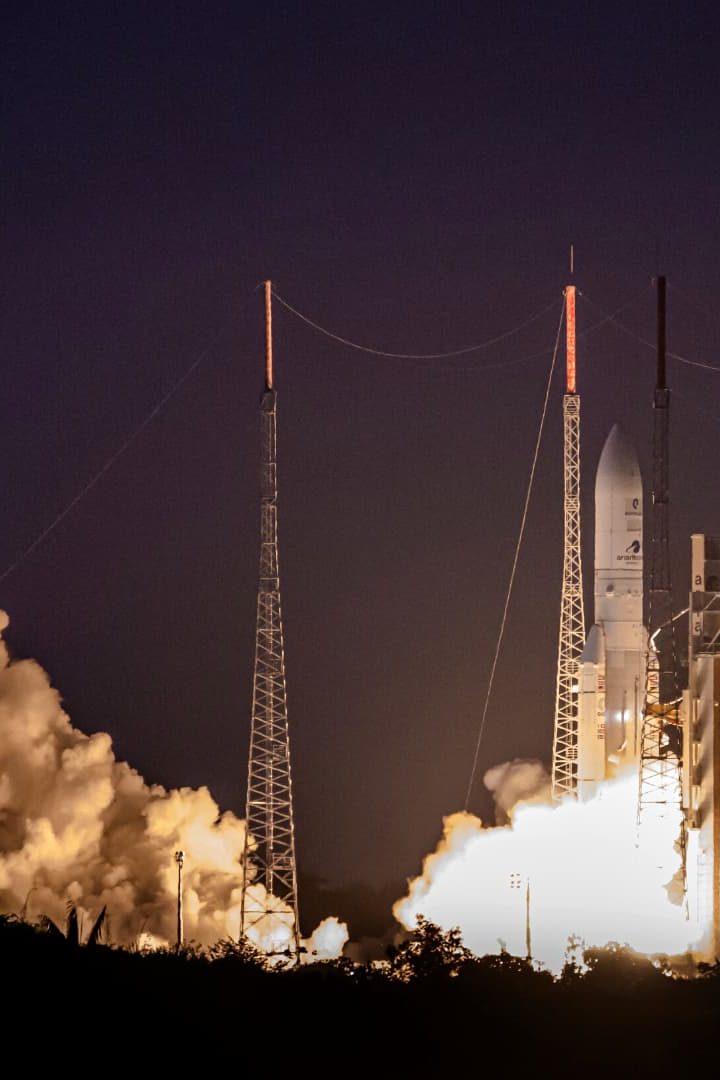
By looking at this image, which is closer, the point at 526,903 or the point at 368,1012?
the point at 368,1012

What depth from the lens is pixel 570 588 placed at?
5172cm

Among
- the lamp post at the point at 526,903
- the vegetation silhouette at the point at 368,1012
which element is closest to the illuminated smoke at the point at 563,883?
the lamp post at the point at 526,903

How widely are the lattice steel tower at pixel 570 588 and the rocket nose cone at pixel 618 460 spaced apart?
105 cm

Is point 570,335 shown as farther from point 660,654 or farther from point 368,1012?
point 368,1012

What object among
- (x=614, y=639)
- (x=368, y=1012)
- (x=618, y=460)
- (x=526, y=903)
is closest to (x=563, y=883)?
(x=526, y=903)

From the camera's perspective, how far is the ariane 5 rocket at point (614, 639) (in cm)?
5162

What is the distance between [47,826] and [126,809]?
445 centimetres

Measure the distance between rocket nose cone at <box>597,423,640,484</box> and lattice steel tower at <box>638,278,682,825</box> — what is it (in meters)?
0.71

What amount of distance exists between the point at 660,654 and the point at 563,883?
6979 millimetres

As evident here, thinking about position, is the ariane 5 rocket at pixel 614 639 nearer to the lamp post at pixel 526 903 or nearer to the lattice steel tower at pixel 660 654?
the lattice steel tower at pixel 660 654

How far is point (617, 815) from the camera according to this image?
50.8 m

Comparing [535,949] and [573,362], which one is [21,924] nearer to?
[535,949]

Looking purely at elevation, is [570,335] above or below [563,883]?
above

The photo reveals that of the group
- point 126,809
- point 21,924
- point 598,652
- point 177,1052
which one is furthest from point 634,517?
point 177,1052
